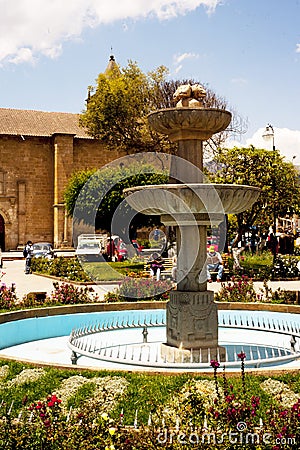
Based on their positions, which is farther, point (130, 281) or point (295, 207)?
point (295, 207)

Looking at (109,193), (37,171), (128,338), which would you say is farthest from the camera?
(37,171)

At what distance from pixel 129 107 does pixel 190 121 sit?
22.5 m

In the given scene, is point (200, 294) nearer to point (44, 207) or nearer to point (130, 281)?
point (130, 281)

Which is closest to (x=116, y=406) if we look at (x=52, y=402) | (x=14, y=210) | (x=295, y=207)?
(x=52, y=402)

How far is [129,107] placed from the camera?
29.5 m

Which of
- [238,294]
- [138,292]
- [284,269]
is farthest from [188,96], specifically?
[284,269]

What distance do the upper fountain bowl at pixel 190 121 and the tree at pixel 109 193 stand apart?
19560 millimetres

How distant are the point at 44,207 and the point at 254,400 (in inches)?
1518

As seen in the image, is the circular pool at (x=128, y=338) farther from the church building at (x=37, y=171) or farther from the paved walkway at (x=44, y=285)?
the church building at (x=37, y=171)

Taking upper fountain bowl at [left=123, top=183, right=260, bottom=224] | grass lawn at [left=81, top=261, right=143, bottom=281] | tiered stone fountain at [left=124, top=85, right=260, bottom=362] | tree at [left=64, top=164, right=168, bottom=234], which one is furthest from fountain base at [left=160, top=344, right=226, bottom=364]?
tree at [left=64, top=164, right=168, bottom=234]

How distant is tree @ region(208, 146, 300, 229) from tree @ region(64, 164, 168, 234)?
10.4ft

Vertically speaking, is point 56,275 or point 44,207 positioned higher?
point 44,207

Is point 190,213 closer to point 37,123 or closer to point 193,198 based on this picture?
point 193,198

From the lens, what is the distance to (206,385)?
566cm
